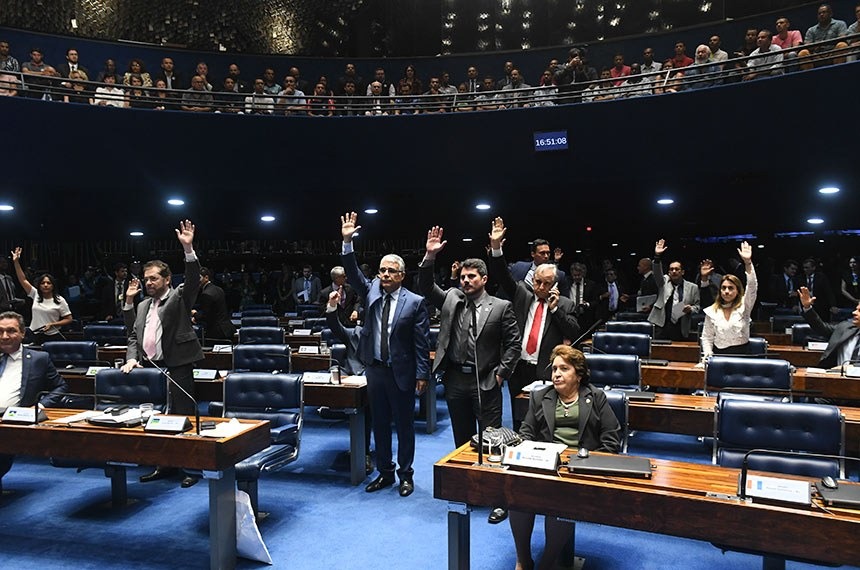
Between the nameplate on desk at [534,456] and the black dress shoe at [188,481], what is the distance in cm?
275

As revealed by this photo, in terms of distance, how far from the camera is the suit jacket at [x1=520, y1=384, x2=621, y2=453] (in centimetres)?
293

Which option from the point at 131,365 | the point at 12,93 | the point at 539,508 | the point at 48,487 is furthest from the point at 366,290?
the point at 12,93

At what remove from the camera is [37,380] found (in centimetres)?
394

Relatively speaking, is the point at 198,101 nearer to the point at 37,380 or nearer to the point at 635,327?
the point at 37,380

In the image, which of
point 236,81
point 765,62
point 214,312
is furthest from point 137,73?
point 765,62

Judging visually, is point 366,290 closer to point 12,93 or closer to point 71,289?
point 12,93

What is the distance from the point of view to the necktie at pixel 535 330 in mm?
4117

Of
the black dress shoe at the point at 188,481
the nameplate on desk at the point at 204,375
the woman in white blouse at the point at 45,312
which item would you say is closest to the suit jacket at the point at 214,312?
the woman in white blouse at the point at 45,312

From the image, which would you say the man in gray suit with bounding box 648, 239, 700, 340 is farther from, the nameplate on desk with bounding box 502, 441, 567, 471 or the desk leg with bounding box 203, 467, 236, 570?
the desk leg with bounding box 203, 467, 236, 570

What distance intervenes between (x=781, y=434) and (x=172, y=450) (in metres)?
2.91

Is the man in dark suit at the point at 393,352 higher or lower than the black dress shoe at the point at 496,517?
higher

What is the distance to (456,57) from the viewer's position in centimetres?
1377

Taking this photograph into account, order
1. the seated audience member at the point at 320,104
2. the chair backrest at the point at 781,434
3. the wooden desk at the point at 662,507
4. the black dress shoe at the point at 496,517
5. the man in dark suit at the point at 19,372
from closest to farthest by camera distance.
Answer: the wooden desk at the point at 662,507 → the chair backrest at the point at 781,434 → the black dress shoe at the point at 496,517 → the man in dark suit at the point at 19,372 → the seated audience member at the point at 320,104

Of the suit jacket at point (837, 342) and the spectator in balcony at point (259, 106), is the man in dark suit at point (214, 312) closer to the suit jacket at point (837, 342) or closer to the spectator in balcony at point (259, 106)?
the spectator in balcony at point (259, 106)
